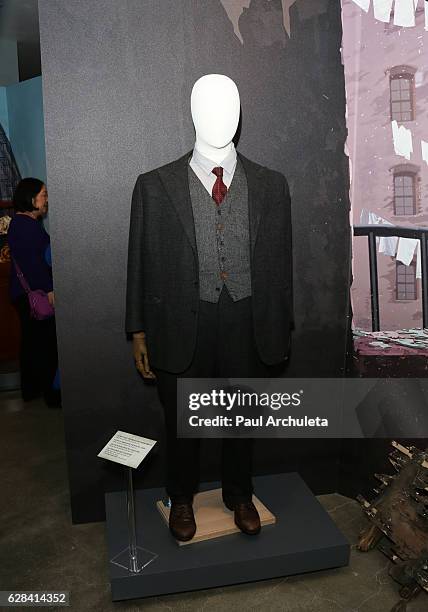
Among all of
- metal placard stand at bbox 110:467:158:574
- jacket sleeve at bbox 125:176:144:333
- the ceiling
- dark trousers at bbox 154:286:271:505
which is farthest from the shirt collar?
the ceiling

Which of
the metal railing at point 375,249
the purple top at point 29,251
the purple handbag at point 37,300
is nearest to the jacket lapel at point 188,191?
the metal railing at point 375,249

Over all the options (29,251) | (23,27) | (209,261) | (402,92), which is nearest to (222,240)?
(209,261)

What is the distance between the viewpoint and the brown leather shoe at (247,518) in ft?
7.90

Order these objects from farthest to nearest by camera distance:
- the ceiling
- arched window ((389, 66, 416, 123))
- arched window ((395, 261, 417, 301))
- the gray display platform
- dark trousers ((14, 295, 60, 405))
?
the ceiling < dark trousers ((14, 295, 60, 405)) < arched window ((395, 261, 417, 301)) < arched window ((389, 66, 416, 123)) < the gray display platform

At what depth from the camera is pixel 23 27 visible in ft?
18.1

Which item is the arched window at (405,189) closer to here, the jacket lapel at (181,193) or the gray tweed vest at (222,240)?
the gray tweed vest at (222,240)

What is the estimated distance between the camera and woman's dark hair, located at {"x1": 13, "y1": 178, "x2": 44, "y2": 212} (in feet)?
12.8

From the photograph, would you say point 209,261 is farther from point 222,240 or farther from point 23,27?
point 23,27

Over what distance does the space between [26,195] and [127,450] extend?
229 centimetres

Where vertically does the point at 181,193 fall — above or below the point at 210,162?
below

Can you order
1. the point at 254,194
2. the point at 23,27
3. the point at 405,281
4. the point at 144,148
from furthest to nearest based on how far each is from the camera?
the point at 23,27, the point at 405,281, the point at 144,148, the point at 254,194

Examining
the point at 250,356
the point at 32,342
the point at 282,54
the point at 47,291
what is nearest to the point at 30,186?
the point at 47,291

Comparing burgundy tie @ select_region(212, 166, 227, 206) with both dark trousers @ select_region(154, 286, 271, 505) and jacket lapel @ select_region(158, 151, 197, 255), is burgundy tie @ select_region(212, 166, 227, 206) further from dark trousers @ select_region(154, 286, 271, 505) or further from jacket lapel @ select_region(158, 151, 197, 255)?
dark trousers @ select_region(154, 286, 271, 505)

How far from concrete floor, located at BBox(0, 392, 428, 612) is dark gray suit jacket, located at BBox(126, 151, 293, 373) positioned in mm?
872
